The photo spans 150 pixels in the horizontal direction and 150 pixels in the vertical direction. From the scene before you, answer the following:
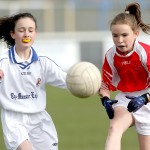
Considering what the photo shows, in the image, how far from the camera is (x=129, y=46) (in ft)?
25.3

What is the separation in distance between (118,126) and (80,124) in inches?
213

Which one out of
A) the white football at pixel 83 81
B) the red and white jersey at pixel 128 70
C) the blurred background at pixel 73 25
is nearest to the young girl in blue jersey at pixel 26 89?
the white football at pixel 83 81

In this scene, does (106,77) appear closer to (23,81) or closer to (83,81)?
(83,81)

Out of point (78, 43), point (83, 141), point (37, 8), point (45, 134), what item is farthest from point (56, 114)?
point (37, 8)

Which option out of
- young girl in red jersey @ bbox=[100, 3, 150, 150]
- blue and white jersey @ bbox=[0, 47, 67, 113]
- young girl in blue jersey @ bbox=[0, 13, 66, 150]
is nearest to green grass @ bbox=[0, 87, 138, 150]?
young girl in red jersey @ bbox=[100, 3, 150, 150]

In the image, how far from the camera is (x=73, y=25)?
23.5m

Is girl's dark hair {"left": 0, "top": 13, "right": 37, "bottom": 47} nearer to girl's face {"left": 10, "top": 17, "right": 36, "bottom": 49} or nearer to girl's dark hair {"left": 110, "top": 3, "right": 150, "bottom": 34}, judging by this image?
girl's face {"left": 10, "top": 17, "right": 36, "bottom": 49}

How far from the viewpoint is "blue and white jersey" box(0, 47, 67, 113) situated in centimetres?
774

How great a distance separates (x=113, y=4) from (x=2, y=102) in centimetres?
1644

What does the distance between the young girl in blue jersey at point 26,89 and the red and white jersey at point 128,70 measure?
48 cm

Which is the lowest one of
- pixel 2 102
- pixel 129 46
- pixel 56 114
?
pixel 56 114

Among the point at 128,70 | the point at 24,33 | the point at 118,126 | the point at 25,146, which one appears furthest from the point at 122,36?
the point at 25,146

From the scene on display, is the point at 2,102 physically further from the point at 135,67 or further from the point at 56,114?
the point at 56,114

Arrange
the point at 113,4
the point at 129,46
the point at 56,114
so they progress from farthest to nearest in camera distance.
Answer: the point at 113,4, the point at 56,114, the point at 129,46
